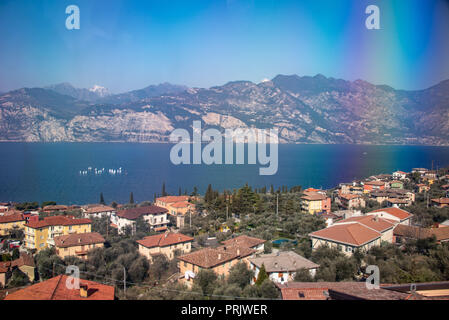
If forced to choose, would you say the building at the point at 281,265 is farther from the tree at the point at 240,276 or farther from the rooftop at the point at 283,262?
the tree at the point at 240,276

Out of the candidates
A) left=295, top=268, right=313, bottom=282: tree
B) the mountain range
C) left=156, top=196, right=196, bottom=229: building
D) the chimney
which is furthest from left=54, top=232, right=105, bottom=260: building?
the mountain range

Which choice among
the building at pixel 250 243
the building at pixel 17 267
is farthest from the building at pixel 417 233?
the building at pixel 17 267

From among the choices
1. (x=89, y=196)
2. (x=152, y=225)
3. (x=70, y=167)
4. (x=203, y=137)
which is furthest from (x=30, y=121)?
(x=152, y=225)

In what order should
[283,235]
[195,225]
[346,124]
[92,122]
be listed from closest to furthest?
[283,235]
[195,225]
[92,122]
[346,124]

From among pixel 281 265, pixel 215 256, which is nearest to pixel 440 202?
pixel 281 265
